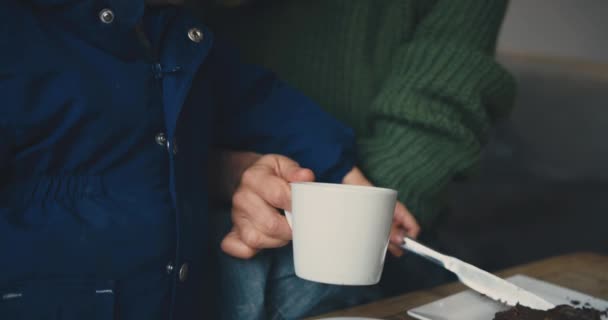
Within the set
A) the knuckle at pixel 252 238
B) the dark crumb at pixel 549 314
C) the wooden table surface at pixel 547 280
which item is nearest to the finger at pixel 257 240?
the knuckle at pixel 252 238

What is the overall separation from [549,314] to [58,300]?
1.61ft

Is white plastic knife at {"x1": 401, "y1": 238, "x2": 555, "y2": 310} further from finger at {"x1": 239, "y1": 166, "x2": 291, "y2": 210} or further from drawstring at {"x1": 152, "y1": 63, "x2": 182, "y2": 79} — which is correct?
drawstring at {"x1": 152, "y1": 63, "x2": 182, "y2": 79}

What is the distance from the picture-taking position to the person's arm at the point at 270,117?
92 centimetres

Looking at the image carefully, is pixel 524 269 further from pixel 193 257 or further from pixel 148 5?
pixel 148 5

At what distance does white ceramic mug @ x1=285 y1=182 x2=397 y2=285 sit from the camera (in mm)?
617

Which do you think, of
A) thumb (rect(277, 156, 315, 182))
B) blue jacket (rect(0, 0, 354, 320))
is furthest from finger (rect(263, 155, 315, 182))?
blue jacket (rect(0, 0, 354, 320))

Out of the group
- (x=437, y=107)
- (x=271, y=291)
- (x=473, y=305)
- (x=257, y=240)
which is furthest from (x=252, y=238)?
(x=437, y=107)

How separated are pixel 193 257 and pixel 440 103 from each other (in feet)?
1.52

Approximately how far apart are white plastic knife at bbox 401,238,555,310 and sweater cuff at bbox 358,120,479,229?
0.29m

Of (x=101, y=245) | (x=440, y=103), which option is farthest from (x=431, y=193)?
(x=101, y=245)

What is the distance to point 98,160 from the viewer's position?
2.38 feet

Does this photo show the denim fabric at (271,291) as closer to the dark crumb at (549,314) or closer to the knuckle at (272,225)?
the knuckle at (272,225)

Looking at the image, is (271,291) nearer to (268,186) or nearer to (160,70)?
(268,186)

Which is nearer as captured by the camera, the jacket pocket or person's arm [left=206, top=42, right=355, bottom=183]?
the jacket pocket
